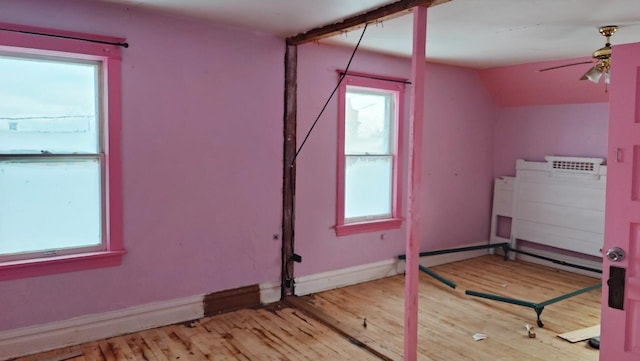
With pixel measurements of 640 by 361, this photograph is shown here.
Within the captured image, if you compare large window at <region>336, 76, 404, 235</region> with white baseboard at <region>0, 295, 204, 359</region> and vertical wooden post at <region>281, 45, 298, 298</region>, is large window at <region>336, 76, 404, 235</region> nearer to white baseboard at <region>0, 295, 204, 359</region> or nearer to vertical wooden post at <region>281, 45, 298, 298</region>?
vertical wooden post at <region>281, 45, 298, 298</region>

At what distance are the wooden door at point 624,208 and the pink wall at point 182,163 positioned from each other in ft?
8.48

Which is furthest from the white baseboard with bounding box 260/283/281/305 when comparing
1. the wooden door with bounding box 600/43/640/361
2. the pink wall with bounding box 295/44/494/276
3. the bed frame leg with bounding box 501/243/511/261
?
the bed frame leg with bounding box 501/243/511/261

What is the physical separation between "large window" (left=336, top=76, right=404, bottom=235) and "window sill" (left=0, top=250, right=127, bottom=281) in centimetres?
210

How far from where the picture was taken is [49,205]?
3213 millimetres

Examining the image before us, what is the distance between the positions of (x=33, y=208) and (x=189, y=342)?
1.41 metres

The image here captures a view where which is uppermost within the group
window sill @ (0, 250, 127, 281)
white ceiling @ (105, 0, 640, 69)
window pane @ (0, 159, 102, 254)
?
white ceiling @ (105, 0, 640, 69)

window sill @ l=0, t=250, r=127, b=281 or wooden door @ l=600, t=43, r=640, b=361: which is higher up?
wooden door @ l=600, t=43, r=640, b=361

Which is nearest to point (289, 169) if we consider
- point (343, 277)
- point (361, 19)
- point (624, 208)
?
point (343, 277)

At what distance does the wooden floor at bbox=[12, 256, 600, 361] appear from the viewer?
3201 millimetres

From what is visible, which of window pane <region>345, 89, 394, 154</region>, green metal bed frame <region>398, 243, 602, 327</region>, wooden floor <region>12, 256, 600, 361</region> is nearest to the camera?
wooden floor <region>12, 256, 600, 361</region>

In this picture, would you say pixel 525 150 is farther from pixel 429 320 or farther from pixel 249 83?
pixel 249 83

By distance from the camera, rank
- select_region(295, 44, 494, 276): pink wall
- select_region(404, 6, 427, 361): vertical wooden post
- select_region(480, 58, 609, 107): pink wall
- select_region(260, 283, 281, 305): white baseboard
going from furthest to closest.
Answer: select_region(480, 58, 609, 107): pink wall → select_region(295, 44, 494, 276): pink wall → select_region(260, 283, 281, 305): white baseboard → select_region(404, 6, 427, 361): vertical wooden post

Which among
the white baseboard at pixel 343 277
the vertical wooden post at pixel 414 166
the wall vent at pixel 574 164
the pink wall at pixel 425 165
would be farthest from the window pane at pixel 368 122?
the wall vent at pixel 574 164

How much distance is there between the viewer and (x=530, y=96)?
18.3 feet
